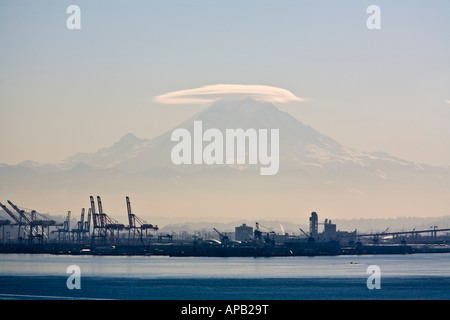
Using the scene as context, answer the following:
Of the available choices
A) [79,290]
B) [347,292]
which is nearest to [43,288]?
[79,290]

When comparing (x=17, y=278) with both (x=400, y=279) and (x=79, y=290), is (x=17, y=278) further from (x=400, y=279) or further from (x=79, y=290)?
(x=400, y=279)
